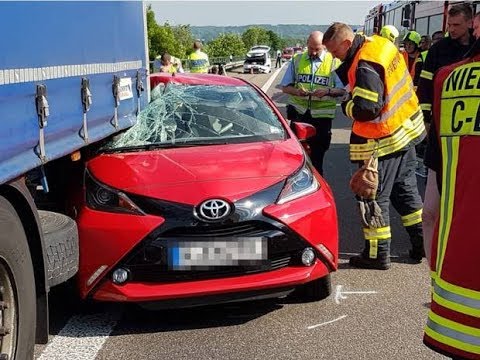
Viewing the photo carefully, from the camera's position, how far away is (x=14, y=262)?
2.76m

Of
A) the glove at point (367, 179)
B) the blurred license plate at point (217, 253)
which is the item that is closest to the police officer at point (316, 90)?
the glove at point (367, 179)

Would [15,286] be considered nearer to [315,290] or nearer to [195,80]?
[315,290]

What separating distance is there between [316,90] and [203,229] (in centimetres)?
362

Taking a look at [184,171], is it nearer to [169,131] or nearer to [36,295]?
[169,131]

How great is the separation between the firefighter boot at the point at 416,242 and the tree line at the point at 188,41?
53.0ft

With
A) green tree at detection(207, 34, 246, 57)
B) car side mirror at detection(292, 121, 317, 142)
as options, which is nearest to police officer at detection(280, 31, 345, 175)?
car side mirror at detection(292, 121, 317, 142)

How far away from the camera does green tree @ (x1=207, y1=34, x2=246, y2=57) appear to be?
6003cm

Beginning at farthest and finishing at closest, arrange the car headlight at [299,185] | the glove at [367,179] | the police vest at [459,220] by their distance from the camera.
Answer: the glove at [367,179] → the car headlight at [299,185] → the police vest at [459,220]

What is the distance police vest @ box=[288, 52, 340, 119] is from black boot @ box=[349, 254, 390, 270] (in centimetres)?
242

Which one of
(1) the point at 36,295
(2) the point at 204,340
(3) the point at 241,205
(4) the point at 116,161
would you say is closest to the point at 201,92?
(4) the point at 116,161

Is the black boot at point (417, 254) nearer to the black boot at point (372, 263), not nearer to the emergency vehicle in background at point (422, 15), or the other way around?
the black boot at point (372, 263)

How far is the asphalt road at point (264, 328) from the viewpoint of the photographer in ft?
11.6

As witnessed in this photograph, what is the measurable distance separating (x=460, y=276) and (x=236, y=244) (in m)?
2.14

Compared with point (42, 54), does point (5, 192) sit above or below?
below
